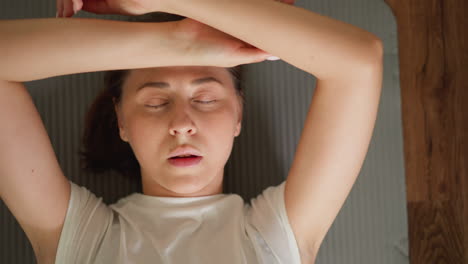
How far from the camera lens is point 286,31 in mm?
1030

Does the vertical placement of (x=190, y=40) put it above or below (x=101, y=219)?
above

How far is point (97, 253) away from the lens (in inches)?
47.5

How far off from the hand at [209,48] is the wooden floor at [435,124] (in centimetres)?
72

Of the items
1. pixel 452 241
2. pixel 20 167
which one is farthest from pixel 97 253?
pixel 452 241

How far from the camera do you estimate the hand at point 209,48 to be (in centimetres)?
111

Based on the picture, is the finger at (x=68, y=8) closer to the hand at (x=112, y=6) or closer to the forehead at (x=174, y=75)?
the hand at (x=112, y=6)

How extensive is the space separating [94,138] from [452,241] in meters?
1.13

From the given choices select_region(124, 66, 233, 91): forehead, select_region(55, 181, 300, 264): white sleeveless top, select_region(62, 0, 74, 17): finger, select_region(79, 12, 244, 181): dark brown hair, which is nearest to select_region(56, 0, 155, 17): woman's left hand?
select_region(62, 0, 74, 17): finger

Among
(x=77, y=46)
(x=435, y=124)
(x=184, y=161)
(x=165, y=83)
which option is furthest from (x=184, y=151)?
(x=435, y=124)

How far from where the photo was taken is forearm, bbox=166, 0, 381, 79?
40.6 inches

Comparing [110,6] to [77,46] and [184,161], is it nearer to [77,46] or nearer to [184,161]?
[77,46]

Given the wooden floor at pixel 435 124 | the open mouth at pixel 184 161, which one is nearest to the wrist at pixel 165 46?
the open mouth at pixel 184 161

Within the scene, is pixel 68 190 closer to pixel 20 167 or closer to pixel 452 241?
pixel 20 167

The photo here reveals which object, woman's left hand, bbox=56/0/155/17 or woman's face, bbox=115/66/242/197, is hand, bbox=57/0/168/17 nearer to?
woman's left hand, bbox=56/0/155/17
